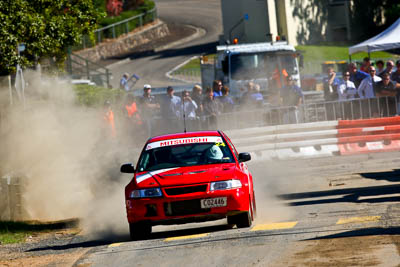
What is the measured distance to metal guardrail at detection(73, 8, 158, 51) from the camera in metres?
58.3

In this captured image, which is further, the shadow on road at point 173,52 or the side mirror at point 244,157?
the shadow on road at point 173,52

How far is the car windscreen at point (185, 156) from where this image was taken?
1170cm

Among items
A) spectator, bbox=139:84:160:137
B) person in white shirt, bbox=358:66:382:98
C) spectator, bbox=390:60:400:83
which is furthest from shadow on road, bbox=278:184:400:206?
spectator, bbox=390:60:400:83

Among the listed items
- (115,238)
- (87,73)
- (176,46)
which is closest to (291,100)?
(115,238)

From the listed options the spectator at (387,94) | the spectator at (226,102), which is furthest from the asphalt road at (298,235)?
the spectator at (226,102)

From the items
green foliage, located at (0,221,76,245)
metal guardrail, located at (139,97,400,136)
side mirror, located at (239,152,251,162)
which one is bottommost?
green foliage, located at (0,221,76,245)

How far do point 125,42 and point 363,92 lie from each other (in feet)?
131

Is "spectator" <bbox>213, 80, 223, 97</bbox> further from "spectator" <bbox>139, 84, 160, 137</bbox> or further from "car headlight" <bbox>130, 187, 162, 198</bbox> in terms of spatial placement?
"car headlight" <bbox>130, 187, 162, 198</bbox>

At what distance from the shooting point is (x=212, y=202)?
10.8 meters

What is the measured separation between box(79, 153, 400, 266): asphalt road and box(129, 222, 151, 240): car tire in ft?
0.57

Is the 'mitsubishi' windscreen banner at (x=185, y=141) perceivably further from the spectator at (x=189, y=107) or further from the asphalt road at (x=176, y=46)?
the asphalt road at (x=176, y=46)

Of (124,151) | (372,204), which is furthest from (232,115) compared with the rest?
(372,204)

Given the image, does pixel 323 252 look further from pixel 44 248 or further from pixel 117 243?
pixel 44 248

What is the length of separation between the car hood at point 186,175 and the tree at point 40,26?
9.96 metres
